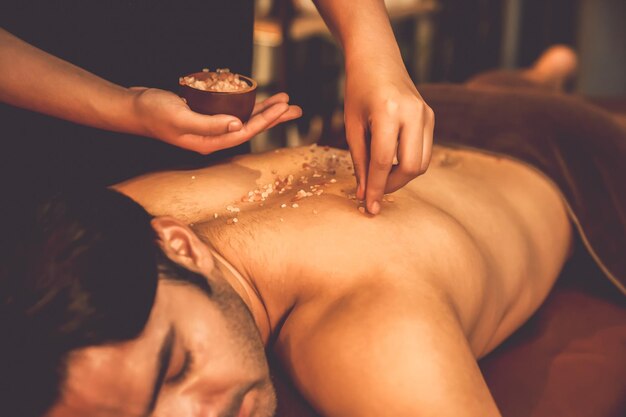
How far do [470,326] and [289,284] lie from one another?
1.20ft

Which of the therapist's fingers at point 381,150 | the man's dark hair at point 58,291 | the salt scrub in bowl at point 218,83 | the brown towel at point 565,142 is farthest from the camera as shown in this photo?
the brown towel at point 565,142

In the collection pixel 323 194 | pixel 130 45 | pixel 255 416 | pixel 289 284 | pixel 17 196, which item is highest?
pixel 130 45

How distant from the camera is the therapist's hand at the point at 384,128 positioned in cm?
112

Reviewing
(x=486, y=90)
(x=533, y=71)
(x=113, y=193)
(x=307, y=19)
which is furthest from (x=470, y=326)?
(x=307, y=19)

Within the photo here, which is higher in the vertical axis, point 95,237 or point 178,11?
point 178,11

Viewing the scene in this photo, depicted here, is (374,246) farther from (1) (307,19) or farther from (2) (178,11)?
(1) (307,19)

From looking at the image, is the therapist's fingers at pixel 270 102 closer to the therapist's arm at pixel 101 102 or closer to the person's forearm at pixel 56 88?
the therapist's arm at pixel 101 102

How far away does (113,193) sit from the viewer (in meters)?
1.02

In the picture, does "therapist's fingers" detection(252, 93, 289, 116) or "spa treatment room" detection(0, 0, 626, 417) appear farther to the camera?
"therapist's fingers" detection(252, 93, 289, 116)

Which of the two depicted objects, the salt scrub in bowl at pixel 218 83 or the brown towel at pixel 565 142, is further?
the brown towel at pixel 565 142

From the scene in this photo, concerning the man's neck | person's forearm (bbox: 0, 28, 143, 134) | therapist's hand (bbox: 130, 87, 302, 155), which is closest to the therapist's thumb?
therapist's hand (bbox: 130, 87, 302, 155)

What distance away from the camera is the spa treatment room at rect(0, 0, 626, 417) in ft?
2.97

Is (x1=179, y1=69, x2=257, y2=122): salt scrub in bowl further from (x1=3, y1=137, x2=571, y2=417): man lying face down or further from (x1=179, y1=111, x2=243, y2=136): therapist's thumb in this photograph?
(x1=3, y1=137, x2=571, y2=417): man lying face down

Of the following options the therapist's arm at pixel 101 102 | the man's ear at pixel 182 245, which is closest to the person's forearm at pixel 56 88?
the therapist's arm at pixel 101 102
